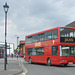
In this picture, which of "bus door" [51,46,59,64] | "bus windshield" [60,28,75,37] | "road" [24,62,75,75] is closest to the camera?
"road" [24,62,75,75]

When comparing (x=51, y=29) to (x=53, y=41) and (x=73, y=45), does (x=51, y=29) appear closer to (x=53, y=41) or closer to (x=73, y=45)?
(x=53, y=41)

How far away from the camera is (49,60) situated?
77.0 feet

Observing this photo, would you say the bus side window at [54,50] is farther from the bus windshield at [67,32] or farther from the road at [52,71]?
the road at [52,71]

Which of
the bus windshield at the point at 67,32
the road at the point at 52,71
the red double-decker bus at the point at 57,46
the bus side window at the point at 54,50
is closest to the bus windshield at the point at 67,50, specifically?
the red double-decker bus at the point at 57,46

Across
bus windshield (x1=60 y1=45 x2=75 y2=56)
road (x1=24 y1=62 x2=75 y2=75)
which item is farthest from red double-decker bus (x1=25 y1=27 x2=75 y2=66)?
road (x1=24 y1=62 x2=75 y2=75)

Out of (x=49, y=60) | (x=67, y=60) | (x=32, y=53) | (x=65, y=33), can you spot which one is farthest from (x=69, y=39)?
(x=32, y=53)

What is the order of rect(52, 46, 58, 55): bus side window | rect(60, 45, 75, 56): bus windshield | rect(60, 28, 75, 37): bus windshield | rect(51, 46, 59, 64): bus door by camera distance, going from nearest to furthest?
rect(60, 28, 75, 37): bus windshield < rect(60, 45, 75, 56): bus windshield < rect(51, 46, 59, 64): bus door < rect(52, 46, 58, 55): bus side window

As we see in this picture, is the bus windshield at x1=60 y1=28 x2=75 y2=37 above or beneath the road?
above

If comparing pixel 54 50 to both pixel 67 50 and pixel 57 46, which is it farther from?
pixel 67 50

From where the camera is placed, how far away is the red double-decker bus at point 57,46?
→ 21.1 m

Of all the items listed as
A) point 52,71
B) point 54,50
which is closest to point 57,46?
point 54,50

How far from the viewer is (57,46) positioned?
2148 cm

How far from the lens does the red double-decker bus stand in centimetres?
2112

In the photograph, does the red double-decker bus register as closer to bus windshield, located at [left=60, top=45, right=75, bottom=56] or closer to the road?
bus windshield, located at [left=60, top=45, right=75, bottom=56]
